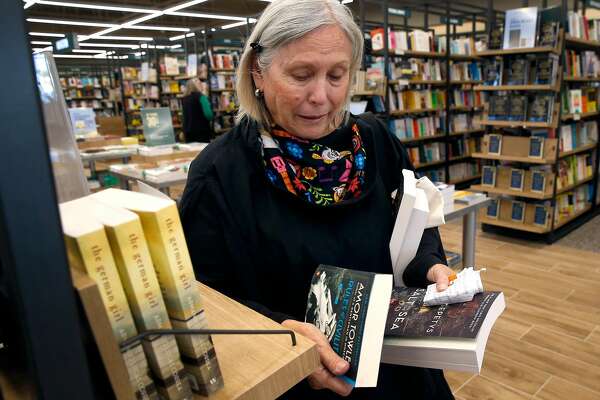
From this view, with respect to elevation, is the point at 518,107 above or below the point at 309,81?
below

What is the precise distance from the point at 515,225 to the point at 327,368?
3952 mm

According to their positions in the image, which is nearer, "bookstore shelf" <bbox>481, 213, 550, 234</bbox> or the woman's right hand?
the woman's right hand

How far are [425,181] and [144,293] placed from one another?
890 millimetres

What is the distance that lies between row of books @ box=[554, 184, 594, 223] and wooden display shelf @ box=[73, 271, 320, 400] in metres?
4.25

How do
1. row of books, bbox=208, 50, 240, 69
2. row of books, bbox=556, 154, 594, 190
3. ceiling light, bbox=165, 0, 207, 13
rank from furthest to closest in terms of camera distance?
1. ceiling light, bbox=165, 0, 207, 13
2. row of books, bbox=208, 50, 240, 69
3. row of books, bbox=556, 154, 594, 190

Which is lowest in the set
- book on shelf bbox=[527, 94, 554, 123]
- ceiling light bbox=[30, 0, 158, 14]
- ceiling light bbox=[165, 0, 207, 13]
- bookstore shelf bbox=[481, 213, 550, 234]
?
bookstore shelf bbox=[481, 213, 550, 234]

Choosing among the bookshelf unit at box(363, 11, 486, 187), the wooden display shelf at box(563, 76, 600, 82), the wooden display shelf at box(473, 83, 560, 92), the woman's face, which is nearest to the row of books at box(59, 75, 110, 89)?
the bookshelf unit at box(363, 11, 486, 187)

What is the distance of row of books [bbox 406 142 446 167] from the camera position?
19.8ft

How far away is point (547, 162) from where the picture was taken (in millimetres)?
3893

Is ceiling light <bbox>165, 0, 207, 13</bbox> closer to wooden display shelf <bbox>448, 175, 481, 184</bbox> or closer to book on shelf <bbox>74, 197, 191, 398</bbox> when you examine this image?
wooden display shelf <bbox>448, 175, 481, 184</bbox>

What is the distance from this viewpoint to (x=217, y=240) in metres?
0.98

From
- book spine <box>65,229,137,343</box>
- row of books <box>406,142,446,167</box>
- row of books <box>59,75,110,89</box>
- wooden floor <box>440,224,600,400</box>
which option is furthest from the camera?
row of books <box>59,75,110,89</box>

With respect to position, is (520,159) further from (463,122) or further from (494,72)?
(463,122)

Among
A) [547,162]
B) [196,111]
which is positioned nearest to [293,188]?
[547,162]
